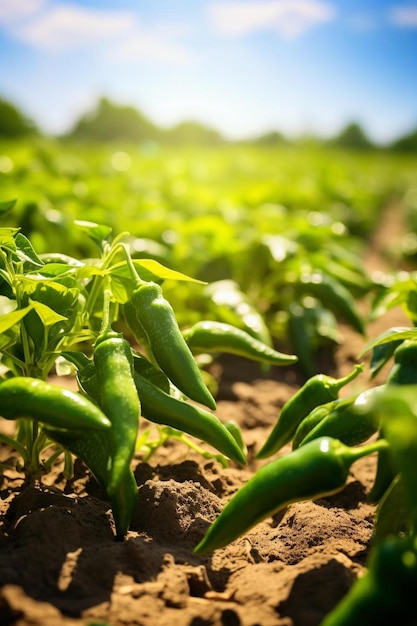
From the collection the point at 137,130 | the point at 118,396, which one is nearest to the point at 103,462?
the point at 118,396

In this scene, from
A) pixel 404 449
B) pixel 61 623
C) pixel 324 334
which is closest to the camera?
pixel 404 449

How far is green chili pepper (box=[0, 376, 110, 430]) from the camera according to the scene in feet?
5.39

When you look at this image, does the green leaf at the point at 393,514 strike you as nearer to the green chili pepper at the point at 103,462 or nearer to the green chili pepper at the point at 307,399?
the green chili pepper at the point at 307,399

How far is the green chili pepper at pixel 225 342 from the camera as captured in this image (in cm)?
238

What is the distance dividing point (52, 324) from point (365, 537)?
3.98 ft

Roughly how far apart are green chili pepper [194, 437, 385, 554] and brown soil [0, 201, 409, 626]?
0.67ft

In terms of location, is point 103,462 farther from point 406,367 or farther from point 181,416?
point 406,367

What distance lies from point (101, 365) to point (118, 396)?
0.12 m

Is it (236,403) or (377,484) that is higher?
(377,484)

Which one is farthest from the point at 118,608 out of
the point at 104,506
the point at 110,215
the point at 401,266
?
the point at 401,266

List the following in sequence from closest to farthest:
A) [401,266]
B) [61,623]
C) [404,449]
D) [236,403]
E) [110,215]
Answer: [404,449], [61,623], [236,403], [110,215], [401,266]

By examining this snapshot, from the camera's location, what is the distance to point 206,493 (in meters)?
2.24

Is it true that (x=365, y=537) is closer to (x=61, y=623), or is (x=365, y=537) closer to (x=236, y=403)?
(x=61, y=623)

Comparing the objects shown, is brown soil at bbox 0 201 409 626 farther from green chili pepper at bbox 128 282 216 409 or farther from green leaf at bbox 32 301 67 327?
green leaf at bbox 32 301 67 327
